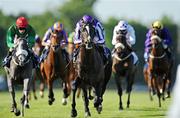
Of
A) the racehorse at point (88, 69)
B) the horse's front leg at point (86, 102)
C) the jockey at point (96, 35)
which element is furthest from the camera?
the horse's front leg at point (86, 102)

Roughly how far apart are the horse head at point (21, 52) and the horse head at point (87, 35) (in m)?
1.67

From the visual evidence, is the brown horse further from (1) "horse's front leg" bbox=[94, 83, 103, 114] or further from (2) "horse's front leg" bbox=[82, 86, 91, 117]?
(1) "horse's front leg" bbox=[94, 83, 103, 114]

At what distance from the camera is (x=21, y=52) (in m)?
18.1

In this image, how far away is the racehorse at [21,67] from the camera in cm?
1822

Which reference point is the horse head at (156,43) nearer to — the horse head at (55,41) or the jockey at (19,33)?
the horse head at (55,41)

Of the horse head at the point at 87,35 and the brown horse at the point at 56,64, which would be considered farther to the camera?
the brown horse at the point at 56,64

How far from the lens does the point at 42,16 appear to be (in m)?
97.8

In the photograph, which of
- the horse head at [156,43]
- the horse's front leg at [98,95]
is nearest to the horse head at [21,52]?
the horse's front leg at [98,95]

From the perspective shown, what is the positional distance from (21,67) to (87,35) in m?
2.38

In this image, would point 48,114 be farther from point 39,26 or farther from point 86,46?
point 39,26

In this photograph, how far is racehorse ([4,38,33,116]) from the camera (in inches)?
717

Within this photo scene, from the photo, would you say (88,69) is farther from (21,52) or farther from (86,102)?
(21,52)

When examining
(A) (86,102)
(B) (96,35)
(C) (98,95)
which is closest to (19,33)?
(B) (96,35)

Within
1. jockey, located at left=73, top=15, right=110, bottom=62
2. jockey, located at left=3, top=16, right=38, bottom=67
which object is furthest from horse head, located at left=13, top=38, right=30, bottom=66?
jockey, located at left=73, top=15, right=110, bottom=62
